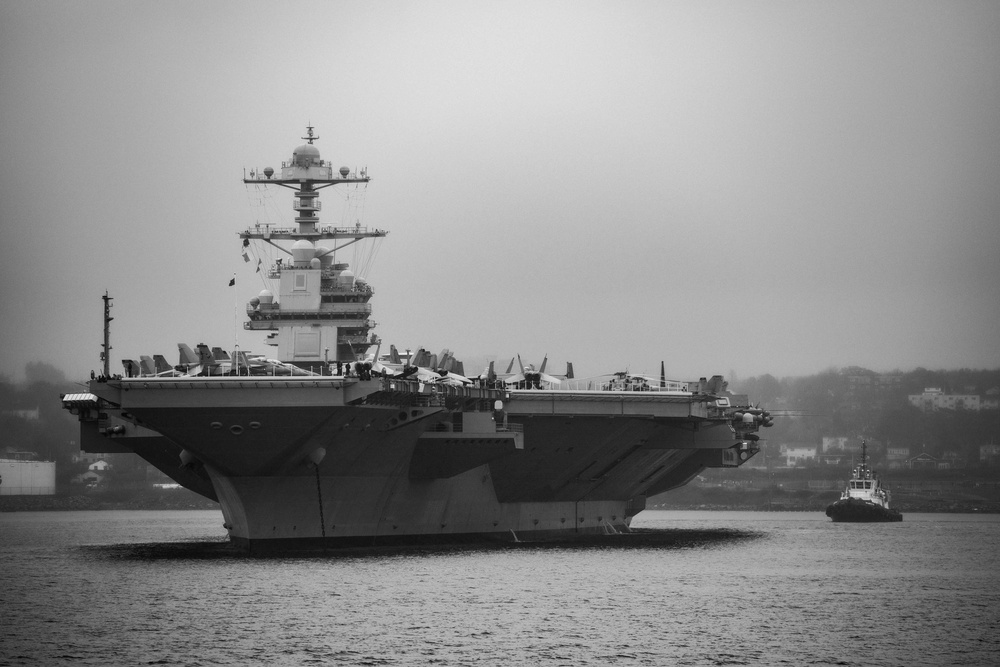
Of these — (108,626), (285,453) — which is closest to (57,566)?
(285,453)

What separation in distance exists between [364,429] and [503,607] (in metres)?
8.17

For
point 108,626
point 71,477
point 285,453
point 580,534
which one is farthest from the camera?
point 71,477

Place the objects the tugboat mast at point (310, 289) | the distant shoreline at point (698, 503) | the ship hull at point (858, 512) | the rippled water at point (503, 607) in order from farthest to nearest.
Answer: the distant shoreline at point (698, 503) < the ship hull at point (858, 512) < the tugboat mast at point (310, 289) < the rippled water at point (503, 607)

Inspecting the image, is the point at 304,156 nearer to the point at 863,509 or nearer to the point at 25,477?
the point at 863,509

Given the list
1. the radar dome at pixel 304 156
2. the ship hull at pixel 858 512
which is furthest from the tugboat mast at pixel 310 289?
the ship hull at pixel 858 512

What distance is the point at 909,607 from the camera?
112 ft

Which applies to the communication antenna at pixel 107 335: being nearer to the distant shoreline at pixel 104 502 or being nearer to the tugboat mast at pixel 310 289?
the tugboat mast at pixel 310 289

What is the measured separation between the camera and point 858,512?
7625 cm

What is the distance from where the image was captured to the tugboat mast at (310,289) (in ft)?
166

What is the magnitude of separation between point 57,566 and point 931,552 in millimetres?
25047

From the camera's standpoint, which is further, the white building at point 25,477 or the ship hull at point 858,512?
the white building at point 25,477

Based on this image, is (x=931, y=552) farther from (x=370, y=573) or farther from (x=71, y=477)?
(x=71, y=477)

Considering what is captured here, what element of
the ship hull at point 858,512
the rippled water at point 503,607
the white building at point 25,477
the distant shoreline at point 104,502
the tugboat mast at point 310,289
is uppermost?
the tugboat mast at point 310,289

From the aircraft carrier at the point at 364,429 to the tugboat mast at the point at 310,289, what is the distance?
52 millimetres
